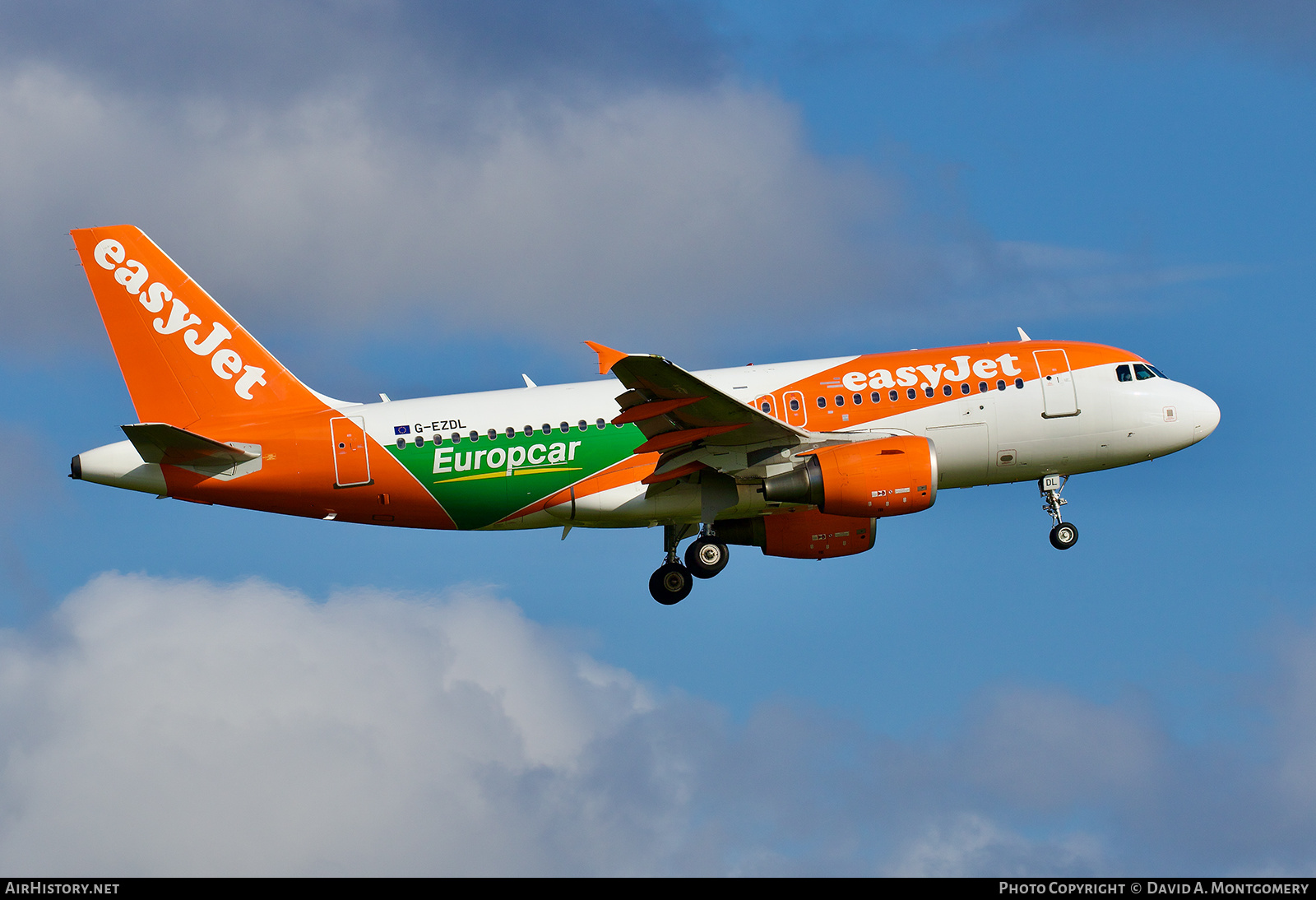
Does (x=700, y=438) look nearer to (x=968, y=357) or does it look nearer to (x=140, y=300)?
(x=968, y=357)

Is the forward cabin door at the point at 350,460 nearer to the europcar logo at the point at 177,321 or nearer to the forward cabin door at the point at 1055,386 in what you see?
the europcar logo at the point at 177,321

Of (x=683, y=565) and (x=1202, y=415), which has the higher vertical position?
(x=1202, y=415)

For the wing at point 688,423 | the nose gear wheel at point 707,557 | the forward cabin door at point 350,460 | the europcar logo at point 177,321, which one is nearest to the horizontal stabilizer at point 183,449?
the forward cabin door at point 350,460

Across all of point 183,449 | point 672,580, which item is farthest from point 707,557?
point 183,449

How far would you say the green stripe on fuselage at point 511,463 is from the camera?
43.9m

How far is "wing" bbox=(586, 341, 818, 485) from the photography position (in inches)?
1586

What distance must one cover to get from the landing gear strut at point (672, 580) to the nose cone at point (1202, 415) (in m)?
15.3

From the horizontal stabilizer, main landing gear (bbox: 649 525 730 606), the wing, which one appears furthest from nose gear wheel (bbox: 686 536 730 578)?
the horizontal stabilizer

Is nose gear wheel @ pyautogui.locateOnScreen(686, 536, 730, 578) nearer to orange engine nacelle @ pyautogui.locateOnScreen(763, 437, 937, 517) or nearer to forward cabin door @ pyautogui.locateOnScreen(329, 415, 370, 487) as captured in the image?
orange engine nacelle @ pyautogui.locateOnScreen(763, 437, 937, 517)

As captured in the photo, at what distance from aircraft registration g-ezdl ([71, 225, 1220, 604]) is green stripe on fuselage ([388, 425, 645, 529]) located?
0.05 m

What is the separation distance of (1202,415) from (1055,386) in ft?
16.5

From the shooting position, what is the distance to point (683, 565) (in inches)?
1896

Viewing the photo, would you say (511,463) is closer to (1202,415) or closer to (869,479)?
(869,479)
